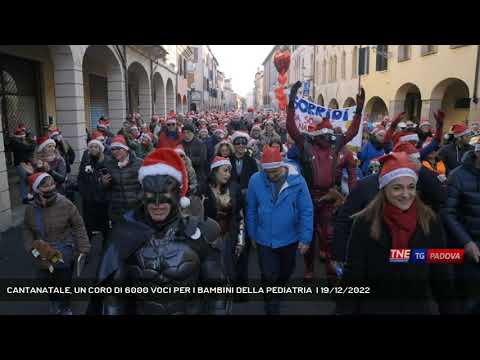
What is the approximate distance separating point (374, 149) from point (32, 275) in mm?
5938

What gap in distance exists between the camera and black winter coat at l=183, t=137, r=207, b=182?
280 inches

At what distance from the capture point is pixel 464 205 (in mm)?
3521

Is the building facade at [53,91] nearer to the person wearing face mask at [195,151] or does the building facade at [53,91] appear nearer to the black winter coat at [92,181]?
the black winter coat at [92,181]

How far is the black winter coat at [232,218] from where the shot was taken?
14.0 feet

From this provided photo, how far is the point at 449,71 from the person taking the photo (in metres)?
15.1

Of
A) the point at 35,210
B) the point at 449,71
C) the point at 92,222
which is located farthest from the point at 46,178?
the point at 449,71

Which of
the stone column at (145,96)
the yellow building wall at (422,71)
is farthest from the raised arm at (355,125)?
the stone column at (145,96)

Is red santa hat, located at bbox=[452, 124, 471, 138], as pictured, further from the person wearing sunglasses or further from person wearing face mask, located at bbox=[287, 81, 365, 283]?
the person wearing sunglasses

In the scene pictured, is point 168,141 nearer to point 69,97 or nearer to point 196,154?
point 196,154

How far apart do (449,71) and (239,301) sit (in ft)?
48.4

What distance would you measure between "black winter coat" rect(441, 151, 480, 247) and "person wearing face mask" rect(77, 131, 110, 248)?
4.18 meters

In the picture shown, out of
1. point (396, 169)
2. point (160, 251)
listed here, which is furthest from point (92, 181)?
point (396, 169)

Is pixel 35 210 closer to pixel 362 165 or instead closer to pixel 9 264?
pixel 9 264

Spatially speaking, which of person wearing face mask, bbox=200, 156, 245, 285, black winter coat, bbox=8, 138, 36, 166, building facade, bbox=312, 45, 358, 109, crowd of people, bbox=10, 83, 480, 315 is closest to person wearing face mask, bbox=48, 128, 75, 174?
black winter coat, bbox=8, 138, 36, 166
